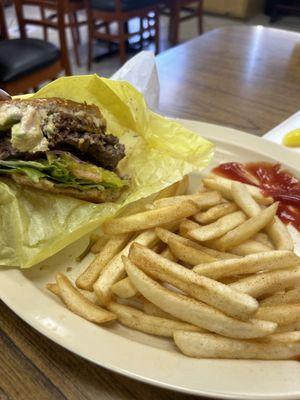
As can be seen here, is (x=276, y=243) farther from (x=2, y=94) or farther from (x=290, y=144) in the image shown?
(x=2, y=94)

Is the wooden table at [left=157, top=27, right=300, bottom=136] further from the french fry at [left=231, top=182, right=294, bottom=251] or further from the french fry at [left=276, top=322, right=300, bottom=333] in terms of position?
the french fry at [left=276, top=322, right=300, bottom=333]

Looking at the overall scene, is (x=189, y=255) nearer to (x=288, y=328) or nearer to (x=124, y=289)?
(x=124, y=289)

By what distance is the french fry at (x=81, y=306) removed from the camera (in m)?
0.98

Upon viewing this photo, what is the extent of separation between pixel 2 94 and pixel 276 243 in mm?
1022

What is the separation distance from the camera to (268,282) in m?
1.02

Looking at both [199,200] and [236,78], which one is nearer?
[199,200]

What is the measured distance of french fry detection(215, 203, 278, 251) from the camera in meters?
1.18

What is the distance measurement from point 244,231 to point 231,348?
38 centimetres

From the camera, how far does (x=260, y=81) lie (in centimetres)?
229

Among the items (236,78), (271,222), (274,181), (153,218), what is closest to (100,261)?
(153,218)

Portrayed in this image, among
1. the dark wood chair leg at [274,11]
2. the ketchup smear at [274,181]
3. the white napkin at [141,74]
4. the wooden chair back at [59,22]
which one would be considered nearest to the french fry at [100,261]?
the ketchup smear at [274,181]

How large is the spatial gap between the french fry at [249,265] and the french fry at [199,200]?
265 mm

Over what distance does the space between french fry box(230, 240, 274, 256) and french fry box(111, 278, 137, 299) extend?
1.12 feet

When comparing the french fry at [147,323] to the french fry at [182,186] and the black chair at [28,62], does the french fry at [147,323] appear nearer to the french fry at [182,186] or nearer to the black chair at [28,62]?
the french fry at [182,186]
